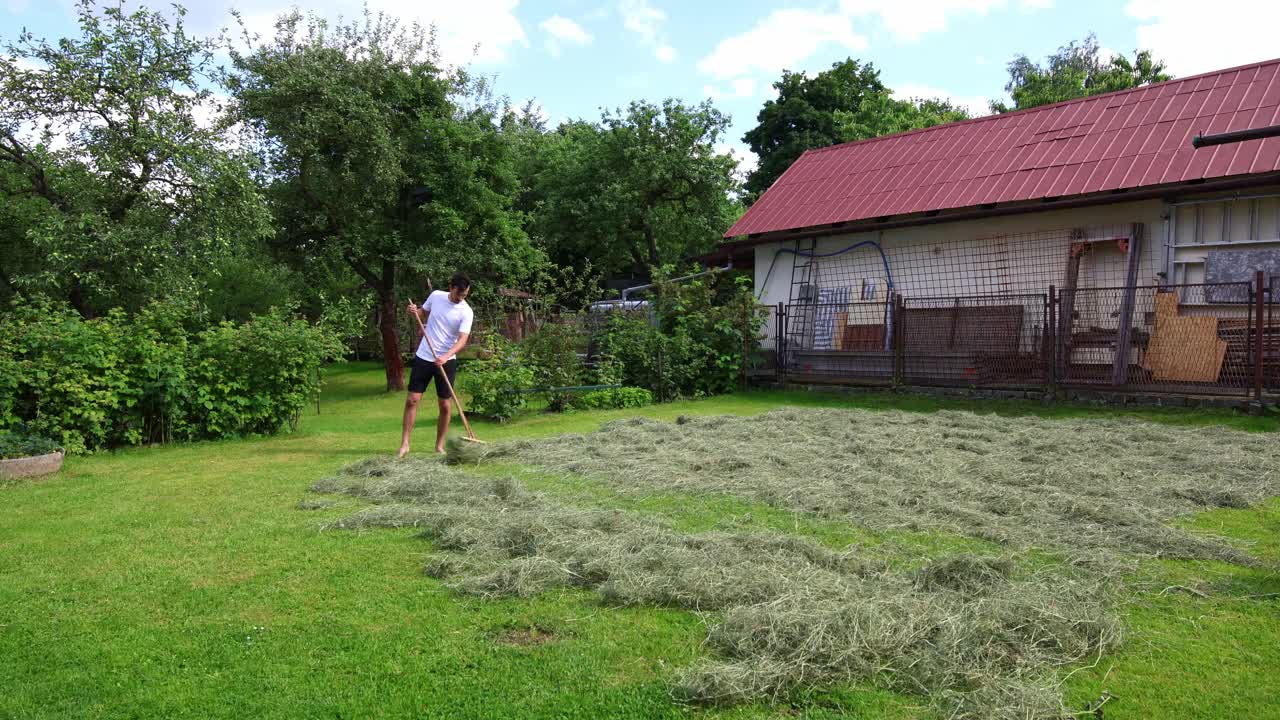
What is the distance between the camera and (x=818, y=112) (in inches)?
1305

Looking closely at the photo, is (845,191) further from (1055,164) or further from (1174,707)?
(1174,707)

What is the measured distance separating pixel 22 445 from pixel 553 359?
20.7 feet

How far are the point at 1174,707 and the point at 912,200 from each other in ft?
40.5

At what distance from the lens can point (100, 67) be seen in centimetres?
1075

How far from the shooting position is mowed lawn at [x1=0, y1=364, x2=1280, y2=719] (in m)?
2.53

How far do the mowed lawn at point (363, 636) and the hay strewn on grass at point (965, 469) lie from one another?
1.22 feet

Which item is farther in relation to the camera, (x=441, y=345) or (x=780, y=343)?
(x=780, y=343)

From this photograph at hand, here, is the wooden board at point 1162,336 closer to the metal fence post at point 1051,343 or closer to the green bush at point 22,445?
the metal fence post at point 1051,343

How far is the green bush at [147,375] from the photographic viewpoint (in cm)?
748

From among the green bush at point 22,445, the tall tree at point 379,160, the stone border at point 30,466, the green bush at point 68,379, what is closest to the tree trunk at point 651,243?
the tall tree at point 379,160

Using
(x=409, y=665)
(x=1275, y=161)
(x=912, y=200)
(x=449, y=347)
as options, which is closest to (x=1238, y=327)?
(x=1275, y=161)

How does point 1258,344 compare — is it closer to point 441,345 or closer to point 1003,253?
point 1003,253

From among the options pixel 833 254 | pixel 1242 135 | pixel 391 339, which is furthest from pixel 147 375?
pixel 833 254

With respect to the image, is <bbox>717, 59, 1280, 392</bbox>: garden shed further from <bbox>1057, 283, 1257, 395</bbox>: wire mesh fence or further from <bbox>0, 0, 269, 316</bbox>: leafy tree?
<bbox>0, 0, 269, 316</bbox>: leafy tree
